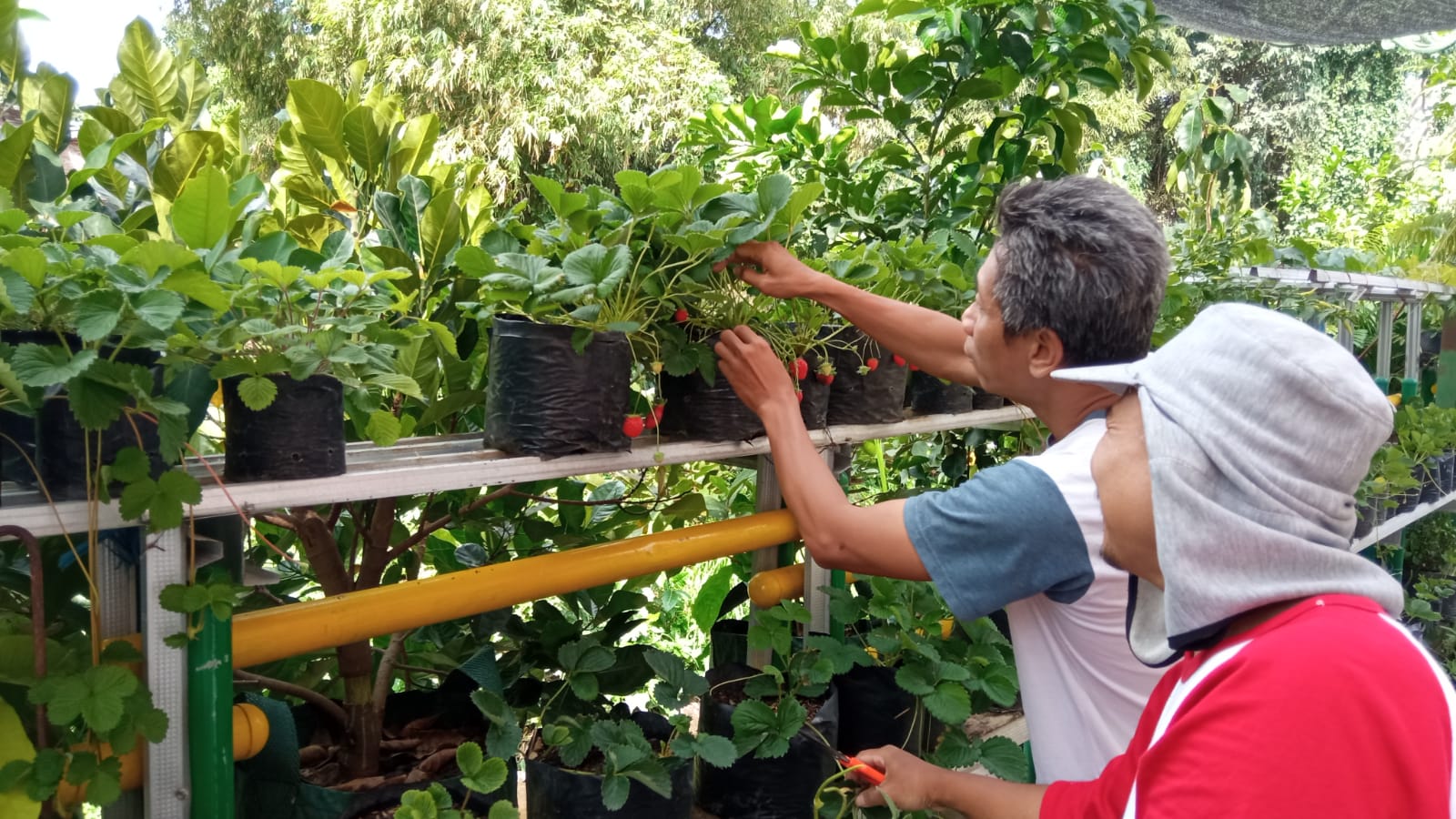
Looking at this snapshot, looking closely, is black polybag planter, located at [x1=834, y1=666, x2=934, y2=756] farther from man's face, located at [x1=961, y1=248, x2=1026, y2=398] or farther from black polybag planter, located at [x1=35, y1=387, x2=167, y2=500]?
black polybag planter, located at [x1=35, y1=387, x2=167, y2=500]

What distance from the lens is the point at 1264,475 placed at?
74 centimetres

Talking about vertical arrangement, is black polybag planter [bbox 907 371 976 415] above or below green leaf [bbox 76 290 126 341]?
below

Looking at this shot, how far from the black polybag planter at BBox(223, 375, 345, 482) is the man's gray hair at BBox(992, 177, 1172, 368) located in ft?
2.57

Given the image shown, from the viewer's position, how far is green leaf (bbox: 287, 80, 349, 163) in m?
1.50

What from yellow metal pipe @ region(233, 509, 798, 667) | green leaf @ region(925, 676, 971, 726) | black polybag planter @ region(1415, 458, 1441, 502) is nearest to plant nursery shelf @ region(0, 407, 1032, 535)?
yellow metal pipe @ region(233, 509, 798, 667)

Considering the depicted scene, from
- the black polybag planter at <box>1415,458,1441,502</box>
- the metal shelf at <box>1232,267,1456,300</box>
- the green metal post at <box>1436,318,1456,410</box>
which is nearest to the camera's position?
the metal shelf at <box>1232,267,1456,300</box>

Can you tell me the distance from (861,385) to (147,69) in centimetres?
119

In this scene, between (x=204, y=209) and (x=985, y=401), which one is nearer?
(x=204, y=209)

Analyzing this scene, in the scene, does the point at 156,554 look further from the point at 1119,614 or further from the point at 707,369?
the point at 1119,614

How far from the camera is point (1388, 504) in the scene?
3.31 m

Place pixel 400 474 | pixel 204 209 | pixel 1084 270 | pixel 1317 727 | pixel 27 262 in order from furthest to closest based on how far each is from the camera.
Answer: pixel 1084 270 < pixel 400 474 < pixel 204 209 < pixel 27 262 < pixel 1317 727

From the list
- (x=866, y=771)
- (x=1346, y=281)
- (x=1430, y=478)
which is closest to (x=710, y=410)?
(x=866, y=771)

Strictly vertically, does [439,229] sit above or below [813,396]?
above

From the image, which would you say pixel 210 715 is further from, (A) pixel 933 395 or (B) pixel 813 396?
(A) pixel 933 395
